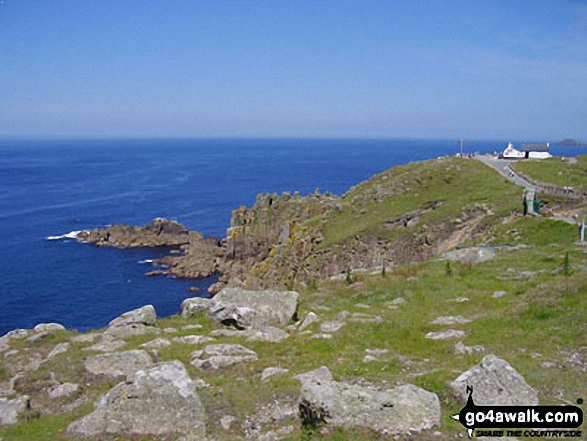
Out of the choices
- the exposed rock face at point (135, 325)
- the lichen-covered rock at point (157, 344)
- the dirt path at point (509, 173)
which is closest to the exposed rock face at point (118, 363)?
the lichen-covered rock at point (157, 344)

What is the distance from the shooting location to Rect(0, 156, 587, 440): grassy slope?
1408 cm

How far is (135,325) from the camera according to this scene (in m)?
23.1

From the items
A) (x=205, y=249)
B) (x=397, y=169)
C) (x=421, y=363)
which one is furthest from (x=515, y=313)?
(x=205, y=249)

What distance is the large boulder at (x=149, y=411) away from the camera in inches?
505

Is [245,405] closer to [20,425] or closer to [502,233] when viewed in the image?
[20,425]

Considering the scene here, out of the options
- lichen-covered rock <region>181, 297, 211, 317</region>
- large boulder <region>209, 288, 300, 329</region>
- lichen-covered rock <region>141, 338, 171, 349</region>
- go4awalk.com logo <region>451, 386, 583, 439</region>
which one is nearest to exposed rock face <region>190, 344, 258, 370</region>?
lichen-covered rock <region>141, 338, 171, 349</region>

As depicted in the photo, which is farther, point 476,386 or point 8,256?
point 8,256

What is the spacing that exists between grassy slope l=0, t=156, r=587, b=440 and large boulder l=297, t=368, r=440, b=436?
1.02 ft

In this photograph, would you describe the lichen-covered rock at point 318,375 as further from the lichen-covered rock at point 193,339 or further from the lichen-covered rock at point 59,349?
the lichen-covered rock at point 59,349

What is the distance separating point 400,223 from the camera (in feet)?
176

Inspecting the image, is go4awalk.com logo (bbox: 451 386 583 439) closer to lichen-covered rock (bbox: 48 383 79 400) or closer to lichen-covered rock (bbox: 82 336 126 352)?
lichen-covered rock (bbox: 48 383 79 400)

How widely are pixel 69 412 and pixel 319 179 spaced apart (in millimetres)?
179330

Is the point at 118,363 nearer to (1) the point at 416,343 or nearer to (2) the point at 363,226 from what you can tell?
(1) the point at 416,343

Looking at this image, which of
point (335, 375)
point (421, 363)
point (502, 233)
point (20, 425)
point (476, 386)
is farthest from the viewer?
point (502, 233)
